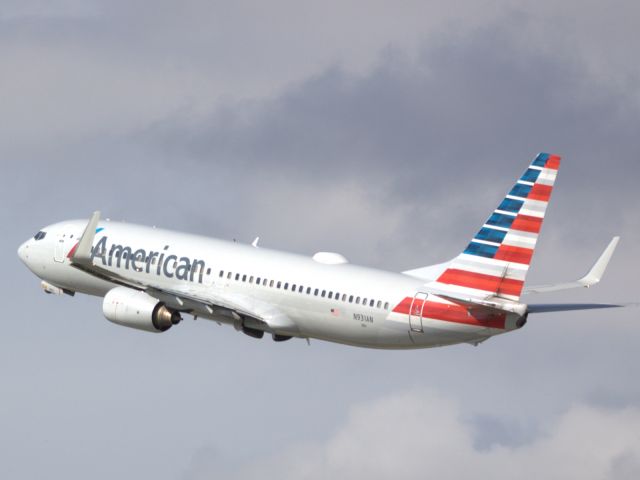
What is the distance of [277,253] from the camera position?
96312 mm

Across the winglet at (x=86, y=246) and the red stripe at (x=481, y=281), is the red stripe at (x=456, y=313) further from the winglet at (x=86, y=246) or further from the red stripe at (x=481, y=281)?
the winglet at (x=86, y=246)

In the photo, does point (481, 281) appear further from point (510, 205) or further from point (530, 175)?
point (530, 175)

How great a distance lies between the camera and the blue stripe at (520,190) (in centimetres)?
8588

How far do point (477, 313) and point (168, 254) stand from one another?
20.3m

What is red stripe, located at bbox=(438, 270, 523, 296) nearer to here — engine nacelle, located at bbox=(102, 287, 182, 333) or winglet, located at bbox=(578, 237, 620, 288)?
winglet, located at bbox=(578, 237, 620, 288)

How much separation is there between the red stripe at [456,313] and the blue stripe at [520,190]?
19.1 feet

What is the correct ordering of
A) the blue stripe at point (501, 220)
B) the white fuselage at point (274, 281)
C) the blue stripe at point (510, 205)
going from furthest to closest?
the white fuselage at point (274, 281), the blue stripe at point (501, 220), the blue stripe at point (510, 205)

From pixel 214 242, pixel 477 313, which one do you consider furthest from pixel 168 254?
pixel 477 313

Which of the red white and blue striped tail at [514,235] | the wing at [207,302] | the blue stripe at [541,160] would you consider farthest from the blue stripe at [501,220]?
the wing at [207,302]

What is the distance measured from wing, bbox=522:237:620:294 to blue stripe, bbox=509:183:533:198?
5796mm

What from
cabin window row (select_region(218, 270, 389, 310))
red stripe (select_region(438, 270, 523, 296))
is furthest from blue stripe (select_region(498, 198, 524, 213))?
cabin window row (select_region(218, 270, 389, 310))

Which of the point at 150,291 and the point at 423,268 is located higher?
the point at 423,268

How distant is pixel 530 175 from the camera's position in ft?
282

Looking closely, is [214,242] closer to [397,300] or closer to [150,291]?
[150,291]
